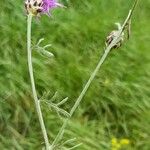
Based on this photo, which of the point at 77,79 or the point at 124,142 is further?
the point at 77,79

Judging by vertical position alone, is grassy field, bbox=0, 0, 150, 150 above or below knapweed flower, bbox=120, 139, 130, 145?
above

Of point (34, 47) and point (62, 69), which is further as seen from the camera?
point (62, 69)

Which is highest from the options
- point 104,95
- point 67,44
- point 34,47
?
point 34,47

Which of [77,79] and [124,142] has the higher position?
A: [77,79]

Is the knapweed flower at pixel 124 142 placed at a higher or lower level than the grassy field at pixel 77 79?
lower

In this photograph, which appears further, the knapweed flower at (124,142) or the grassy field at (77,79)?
the knapweed flower at (124,142)

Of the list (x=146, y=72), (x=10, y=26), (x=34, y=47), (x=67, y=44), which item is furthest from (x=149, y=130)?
(x=34, y=47)

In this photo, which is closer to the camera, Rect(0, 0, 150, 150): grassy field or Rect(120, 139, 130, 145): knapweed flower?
Rect(0, 0, 150, 150): grassy field

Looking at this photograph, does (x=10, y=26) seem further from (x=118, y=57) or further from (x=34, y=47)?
(x=34, y=47)
